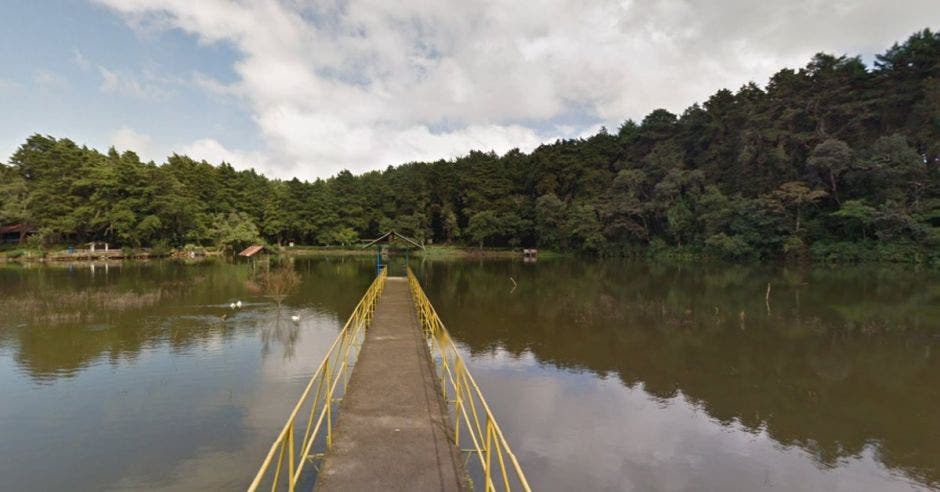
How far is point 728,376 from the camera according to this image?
13.2m

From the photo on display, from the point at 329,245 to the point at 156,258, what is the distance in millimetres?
24138

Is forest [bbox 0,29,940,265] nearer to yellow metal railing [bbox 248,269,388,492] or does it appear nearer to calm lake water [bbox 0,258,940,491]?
calm lake water [bbox 0,258,940,491]

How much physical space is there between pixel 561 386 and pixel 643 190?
55130 millimetres

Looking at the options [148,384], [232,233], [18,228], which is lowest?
[148,384]

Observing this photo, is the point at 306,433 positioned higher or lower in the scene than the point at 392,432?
higher

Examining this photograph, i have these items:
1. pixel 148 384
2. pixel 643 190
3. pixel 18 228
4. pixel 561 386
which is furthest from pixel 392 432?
pixel 18 228

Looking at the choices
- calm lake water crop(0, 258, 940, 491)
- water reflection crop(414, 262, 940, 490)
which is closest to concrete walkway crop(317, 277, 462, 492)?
calm lake water crop(0, 258, 940, 491)

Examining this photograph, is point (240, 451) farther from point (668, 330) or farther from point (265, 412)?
point (668, 330)

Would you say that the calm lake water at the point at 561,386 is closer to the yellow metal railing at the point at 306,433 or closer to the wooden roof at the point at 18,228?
the yellow metal railing at the point at 306,433

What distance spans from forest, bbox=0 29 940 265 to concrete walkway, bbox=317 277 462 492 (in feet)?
157

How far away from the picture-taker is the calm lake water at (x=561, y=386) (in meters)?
8.11

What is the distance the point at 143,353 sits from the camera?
14344 millimetres

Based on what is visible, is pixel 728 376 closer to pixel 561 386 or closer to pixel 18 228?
pixel 561 386

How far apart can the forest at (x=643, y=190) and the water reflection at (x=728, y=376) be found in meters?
20.6
